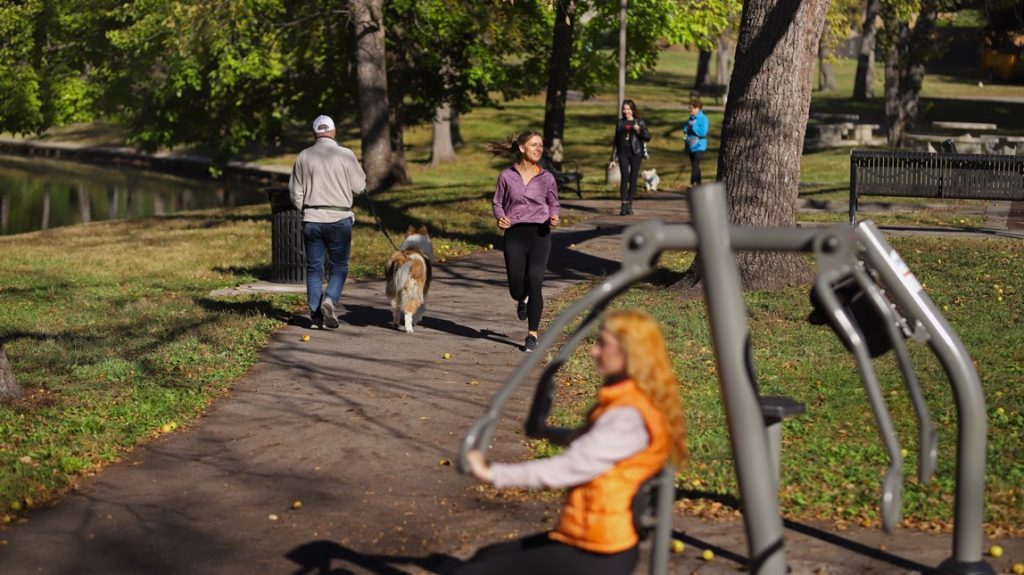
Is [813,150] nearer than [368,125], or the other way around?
[368,125]

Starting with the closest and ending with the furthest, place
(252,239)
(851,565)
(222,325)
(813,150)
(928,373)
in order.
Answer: (851,565)
(928,373)
(222,325)
(252,239)
(813,150)

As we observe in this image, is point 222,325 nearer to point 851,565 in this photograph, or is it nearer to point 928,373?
point 928,373

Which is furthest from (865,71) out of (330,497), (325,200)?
(330,497)

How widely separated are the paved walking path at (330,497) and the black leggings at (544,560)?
1779mm

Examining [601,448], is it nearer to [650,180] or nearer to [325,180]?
[325,180]

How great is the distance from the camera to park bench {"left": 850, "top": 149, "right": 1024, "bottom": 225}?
18750 millimetres

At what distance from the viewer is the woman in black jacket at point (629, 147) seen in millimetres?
22266

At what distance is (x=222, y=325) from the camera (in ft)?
44.3

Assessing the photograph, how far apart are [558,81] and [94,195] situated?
1785cm

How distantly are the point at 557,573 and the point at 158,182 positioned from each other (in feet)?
140

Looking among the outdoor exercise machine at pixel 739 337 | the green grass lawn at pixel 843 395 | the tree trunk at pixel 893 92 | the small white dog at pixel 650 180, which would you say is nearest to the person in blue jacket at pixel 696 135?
the small white dog at pixel 650 180

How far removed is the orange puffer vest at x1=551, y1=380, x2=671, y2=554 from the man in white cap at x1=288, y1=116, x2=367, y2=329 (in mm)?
8423

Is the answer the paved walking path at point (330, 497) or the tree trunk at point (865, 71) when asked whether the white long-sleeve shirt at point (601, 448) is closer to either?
the paved walking path at point (330, 497)

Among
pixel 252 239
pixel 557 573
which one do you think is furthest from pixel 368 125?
pixel 557 573
